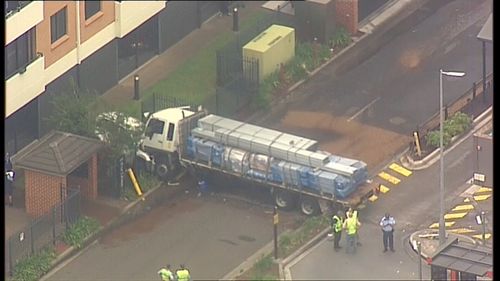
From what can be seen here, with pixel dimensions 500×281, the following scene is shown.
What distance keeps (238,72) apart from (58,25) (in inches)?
125

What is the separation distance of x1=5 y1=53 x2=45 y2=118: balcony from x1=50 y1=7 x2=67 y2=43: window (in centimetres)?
90

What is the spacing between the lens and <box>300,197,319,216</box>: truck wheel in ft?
77.6

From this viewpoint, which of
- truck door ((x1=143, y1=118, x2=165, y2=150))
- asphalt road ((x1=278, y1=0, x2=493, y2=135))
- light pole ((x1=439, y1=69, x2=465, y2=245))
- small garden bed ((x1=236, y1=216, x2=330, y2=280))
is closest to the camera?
asphalt road ((x1=278, y1=0, x2=493, y2=135))

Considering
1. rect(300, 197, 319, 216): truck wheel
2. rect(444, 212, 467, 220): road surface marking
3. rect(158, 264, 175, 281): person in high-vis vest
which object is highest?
rect(444, 212, 467, 220): road surface marking

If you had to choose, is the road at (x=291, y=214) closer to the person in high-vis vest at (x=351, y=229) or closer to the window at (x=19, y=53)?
the person in high-vis vest at (x=351, y=229)

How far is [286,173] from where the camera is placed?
24.0 m

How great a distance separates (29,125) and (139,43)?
4994mm

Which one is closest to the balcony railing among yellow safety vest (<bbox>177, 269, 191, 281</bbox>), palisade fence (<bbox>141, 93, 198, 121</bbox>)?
palisade fence (<bbox>141, 93, 198, 121</bbox>)

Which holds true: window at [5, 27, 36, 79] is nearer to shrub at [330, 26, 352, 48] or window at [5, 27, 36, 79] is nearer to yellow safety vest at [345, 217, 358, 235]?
shrub at [330, 26, 352, 48]

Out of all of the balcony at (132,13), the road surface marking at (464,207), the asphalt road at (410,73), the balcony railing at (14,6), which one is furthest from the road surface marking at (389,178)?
the balcony at (132,13)

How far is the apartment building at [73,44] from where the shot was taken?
82.5 feet

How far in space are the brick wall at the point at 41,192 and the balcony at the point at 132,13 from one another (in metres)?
5.34

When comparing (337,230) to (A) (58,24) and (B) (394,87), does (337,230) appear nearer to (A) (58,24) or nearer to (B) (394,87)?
(B) (394,87)
